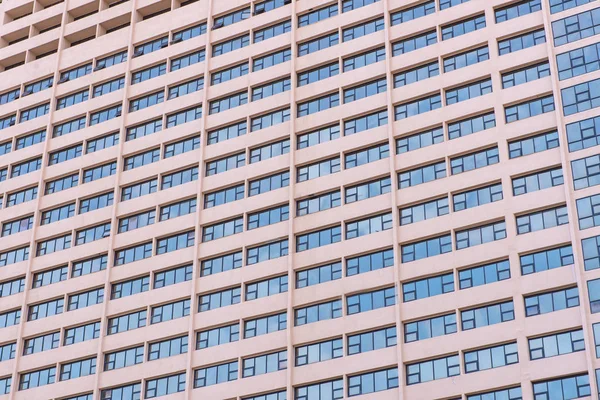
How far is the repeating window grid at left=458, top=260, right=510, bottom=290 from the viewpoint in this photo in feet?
216

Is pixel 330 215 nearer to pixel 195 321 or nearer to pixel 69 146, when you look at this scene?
pixel 195 321

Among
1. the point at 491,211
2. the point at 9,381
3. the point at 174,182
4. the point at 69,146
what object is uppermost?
the point at 69,146

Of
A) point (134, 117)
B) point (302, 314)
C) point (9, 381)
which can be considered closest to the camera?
point (302, 314)

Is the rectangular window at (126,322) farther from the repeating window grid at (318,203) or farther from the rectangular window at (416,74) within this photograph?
the rectangular window at (416,74)

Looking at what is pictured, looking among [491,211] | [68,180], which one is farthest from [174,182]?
[491,211]

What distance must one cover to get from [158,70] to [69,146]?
8.78m

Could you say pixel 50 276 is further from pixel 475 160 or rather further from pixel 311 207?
pixel 475 160

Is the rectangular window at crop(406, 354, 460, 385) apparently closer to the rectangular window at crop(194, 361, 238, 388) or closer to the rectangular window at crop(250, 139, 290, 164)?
the rectangular window at crop(194, 361, 238, 388)

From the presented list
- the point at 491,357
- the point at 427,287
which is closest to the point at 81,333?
the point at 427,287

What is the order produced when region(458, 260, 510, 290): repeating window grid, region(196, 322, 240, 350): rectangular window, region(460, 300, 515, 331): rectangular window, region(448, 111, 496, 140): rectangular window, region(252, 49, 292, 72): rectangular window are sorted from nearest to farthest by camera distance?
region(460, 300, 515, 331): rectangular window
region(458, 260, 510, 290): repeating window grid
region(448, 111, 496, 140): rectangular window
region(196, 322, 240, 350): rectangular window
region(252, 49, 292, 72): rectangular window

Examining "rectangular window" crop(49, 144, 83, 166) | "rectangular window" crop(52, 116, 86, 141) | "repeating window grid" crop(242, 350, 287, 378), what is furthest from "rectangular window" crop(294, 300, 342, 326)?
"rectangular window" crop(52, 116, 86, 141)

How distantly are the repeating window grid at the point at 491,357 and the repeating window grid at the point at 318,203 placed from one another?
1421cm

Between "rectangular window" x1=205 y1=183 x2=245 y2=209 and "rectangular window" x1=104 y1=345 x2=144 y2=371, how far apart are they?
10666 mm

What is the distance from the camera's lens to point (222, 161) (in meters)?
79.6
